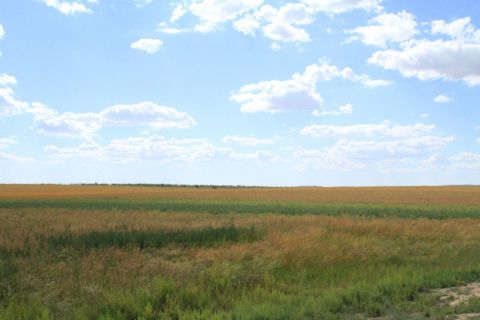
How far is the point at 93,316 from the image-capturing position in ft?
29.8

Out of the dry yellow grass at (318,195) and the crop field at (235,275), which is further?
the dry yellow grass at (318,195)

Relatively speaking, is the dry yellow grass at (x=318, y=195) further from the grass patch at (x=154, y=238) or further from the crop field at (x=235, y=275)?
the grass patch at (x=154, y=238)

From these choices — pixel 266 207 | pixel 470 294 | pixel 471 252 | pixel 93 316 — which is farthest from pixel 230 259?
pixel 266 207

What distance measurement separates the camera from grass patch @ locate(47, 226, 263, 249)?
54.0 ft

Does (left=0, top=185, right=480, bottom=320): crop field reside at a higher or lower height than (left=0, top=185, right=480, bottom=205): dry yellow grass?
lower

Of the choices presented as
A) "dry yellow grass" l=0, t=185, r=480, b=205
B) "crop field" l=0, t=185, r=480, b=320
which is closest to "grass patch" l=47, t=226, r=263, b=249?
"crop field" l=0, t=185, r=480, b=320

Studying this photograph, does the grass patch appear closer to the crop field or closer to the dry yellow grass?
the crop field

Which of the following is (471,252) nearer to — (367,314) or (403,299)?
(403,299)

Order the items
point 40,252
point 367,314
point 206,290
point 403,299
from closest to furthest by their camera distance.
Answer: point 367,314, point 403,299, point 206,290, point 40,252

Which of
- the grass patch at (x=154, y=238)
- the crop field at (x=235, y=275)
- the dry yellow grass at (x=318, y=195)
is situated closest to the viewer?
the crop field at (x=235, y=275)

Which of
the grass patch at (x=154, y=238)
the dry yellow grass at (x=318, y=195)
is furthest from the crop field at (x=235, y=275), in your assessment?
the dry yellow grass at (x=318, y=195)

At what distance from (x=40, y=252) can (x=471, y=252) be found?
14763 mm

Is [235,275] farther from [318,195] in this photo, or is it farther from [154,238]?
[318,195]

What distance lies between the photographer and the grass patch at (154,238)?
16453 millimetres
